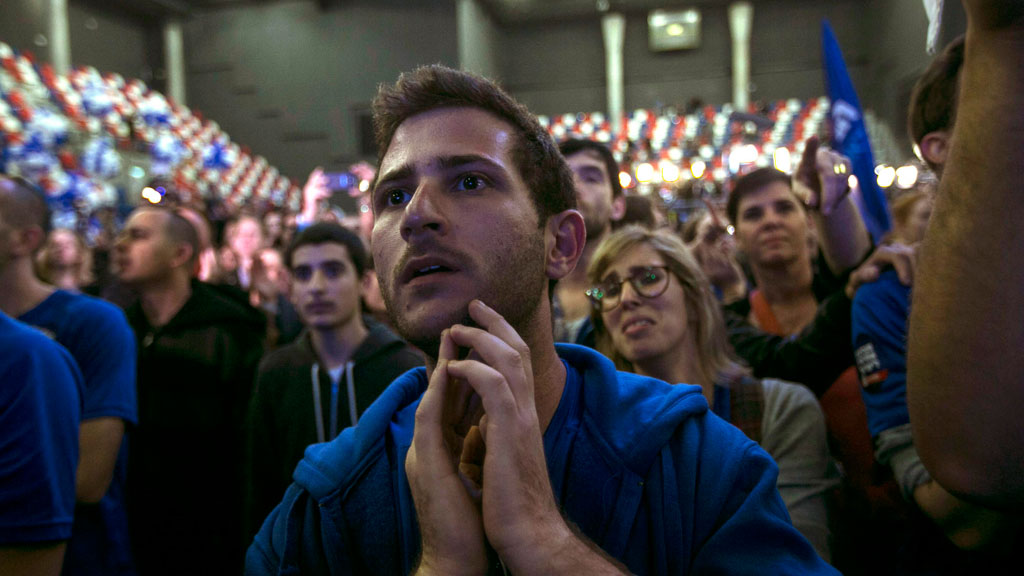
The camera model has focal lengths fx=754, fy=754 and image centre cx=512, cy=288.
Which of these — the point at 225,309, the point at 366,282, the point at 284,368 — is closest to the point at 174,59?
the point at 225,309

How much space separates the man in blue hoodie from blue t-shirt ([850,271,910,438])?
0.71 m

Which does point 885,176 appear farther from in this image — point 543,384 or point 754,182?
point 543,384

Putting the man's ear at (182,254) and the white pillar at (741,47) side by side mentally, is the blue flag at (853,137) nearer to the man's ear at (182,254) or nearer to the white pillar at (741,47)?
the man's ear at (182,254)

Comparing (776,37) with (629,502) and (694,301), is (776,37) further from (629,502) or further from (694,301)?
(629,502)

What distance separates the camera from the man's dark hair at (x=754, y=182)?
285 cm

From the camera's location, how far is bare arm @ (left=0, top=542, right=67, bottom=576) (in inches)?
59.2

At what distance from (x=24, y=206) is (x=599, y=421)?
2.12 m

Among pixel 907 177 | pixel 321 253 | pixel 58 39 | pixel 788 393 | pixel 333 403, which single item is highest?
pixel 58 39

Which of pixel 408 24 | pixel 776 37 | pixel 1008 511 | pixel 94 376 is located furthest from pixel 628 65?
pixel 1008 511

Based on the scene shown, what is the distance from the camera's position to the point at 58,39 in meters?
11.6

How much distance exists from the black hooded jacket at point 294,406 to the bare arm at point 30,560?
900 mm

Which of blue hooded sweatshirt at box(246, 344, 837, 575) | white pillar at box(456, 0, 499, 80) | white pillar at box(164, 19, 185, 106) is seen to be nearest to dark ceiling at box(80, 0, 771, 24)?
white pillar at box(164, 19, 185, 106)

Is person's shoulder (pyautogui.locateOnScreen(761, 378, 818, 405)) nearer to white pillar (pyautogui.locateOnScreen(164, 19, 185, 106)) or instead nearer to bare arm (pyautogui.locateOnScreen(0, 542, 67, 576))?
bare arm (pyautogui.locateOnScreen(0, 542, 67, 576))

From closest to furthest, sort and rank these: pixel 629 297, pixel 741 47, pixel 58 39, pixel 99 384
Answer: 1. pixel 629 297
2. pixel 99 384
3. pixel 58 39
4. pixel 741 47
